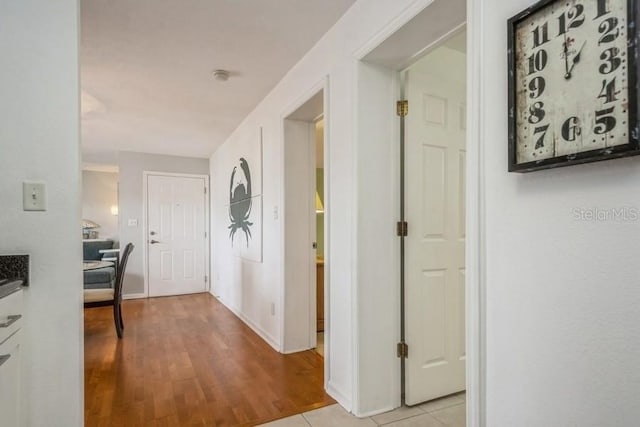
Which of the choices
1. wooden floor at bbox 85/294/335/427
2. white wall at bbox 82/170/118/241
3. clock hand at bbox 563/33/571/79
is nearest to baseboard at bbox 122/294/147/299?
wooden floor at bbox 85/294/335/427

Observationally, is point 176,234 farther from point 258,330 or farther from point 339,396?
point 339,396

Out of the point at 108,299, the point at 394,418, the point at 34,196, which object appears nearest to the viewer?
the point at 34,196

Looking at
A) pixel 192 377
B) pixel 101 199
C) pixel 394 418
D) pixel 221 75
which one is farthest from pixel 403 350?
pixel 101 199

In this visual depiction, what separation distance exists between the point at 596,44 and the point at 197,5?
190cm

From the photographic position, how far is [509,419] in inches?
45.3

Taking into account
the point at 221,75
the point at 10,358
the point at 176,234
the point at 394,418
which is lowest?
the point at 394,418

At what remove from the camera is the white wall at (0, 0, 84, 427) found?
138cm

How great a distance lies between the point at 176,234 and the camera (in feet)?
19.1

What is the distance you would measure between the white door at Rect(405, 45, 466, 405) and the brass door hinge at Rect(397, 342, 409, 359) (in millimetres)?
23

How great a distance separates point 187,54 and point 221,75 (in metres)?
0.36

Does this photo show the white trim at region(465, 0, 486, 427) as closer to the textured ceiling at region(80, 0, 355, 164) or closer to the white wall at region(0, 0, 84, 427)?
the textured ceiling at region(80, 0, 355, 164)

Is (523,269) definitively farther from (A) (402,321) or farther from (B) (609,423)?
(A) (402,321)

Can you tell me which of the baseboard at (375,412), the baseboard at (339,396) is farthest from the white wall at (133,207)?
the baseboard at (375,412)

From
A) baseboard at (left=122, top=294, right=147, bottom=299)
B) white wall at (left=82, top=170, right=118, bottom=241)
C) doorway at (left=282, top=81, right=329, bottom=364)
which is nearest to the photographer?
doorway at (left=282, top=81, right=329, bottom=364)
